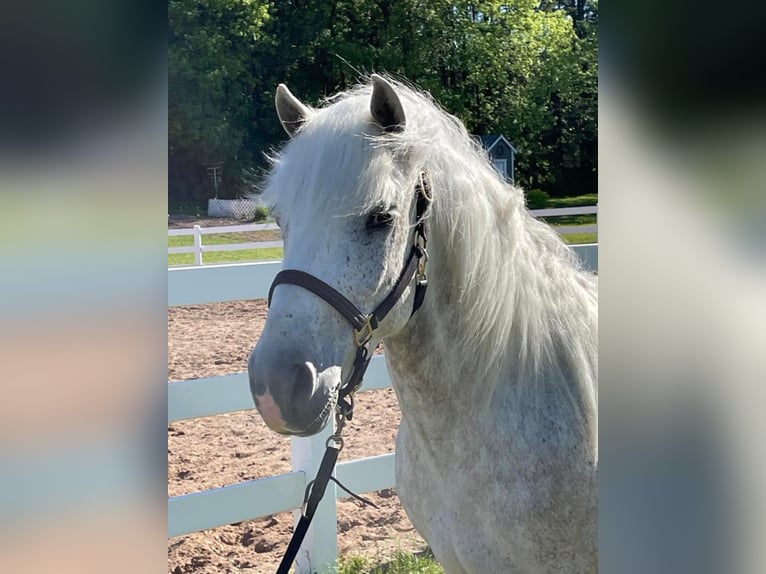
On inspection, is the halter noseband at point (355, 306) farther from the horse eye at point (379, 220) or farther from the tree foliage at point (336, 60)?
the tree foliage at point (336, 60)

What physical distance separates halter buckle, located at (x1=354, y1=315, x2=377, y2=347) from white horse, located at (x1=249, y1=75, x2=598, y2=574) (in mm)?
15

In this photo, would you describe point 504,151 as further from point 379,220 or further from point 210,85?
point 379,220

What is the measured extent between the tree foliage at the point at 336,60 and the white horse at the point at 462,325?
13249 millimetres

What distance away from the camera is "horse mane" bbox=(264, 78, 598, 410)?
143 centimetres

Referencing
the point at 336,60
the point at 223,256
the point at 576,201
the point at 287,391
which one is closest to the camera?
the point at 287,391

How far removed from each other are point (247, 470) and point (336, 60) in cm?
1346

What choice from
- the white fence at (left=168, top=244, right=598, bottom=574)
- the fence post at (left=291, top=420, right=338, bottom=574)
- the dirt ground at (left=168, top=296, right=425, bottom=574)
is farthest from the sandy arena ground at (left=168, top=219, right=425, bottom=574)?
the white fence at (left=168, top=244, right=598, bottom=574)

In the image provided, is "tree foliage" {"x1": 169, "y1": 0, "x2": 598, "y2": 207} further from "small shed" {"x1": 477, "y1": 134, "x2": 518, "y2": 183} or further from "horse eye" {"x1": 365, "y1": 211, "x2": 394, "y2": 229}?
"horse eye" {"x1": 365, "y1": 211, "x2": 394, "y2": 229}

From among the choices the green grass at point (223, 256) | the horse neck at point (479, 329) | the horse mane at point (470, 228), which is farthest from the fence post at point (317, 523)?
the green grass at point (223, 256)

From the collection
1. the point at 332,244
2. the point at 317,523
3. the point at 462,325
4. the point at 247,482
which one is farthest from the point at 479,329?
the point at 317,523

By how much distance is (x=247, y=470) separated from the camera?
149 inches
